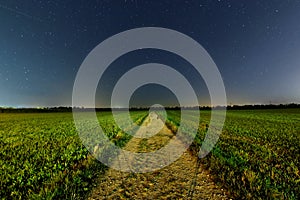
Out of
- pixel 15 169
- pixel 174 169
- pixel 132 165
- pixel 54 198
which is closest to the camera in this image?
pixel 54 198

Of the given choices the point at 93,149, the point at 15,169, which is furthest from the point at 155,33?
the point at 15,169

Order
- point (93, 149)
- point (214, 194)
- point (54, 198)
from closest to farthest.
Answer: point (54, 198) → point (214, 194) → point (93, 149)

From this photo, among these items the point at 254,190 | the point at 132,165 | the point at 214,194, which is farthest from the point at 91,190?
the point at 254,190

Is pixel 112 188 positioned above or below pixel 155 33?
below

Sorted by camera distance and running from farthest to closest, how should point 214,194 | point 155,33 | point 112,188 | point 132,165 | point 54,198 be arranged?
point 155,33
point 132,165
point 112,188
point 214,194
point 54,198

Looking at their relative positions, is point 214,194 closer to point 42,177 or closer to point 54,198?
point 54,198

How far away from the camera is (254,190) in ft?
17.0

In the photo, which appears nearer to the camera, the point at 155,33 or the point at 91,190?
the point at 91,190

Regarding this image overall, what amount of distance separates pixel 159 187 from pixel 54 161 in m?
4.32

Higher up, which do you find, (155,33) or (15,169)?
(155,33)

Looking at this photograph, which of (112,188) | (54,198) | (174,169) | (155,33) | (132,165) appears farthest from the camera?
(155,33)

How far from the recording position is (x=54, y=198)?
4895mm

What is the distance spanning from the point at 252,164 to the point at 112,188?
5088 millimetres

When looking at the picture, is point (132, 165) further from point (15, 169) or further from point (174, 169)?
point (15, 169)
